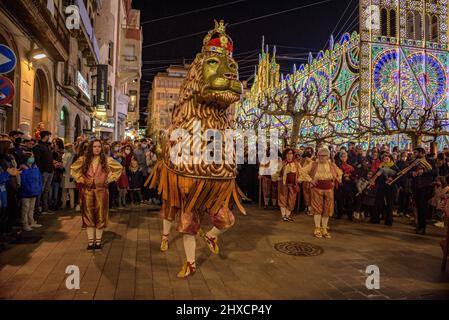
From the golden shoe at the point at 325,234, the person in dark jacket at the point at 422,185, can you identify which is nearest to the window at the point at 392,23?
the person in dark jacket at the point at 422,185

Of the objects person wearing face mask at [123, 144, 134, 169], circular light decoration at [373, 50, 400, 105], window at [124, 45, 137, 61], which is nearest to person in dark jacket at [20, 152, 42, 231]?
person wearing face mask at [123, 144, 134, 169]

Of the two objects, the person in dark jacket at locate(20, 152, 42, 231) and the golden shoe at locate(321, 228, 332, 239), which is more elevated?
the person in dark jacket at locate(20, 152, 42, 231)

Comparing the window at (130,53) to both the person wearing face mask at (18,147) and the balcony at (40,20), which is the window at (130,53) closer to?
the balcony at (40,20)

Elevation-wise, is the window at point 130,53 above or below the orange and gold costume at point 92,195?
above

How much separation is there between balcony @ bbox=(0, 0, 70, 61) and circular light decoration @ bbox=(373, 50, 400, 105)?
15.8m

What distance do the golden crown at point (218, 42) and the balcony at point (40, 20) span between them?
653cm

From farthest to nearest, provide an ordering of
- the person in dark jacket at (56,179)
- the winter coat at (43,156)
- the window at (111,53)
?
1. the window at (111,53)
2. the person in dark jacket at (56,179)
3. the winter coat at (43,156)

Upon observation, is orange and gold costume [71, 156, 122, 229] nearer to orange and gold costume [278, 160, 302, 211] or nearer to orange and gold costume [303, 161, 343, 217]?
orange and gold costume [303, 161, 343, 217]

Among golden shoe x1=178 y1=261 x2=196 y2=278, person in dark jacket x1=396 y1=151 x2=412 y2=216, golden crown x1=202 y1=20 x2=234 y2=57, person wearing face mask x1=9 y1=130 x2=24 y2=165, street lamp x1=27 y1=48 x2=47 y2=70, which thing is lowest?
golden shoe x1=178 y1=261 x2=196 y2=278

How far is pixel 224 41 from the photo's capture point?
13.5ft

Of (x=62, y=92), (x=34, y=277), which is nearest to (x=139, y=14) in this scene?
(x=62, y=92)

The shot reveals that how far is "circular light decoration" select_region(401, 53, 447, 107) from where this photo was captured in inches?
738

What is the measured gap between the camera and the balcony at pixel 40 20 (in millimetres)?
8352

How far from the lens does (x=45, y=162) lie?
735cm
